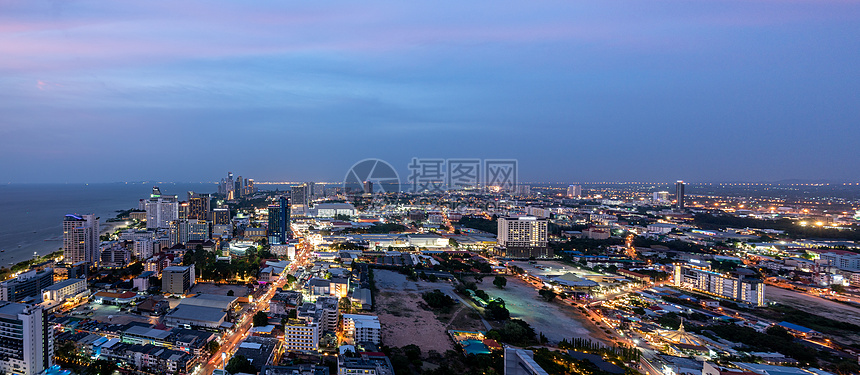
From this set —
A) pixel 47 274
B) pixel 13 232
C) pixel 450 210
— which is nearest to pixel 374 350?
pixel 47 274

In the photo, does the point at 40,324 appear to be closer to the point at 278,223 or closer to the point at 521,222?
the point at 278,223

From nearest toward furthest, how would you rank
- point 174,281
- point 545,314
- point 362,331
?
point 362,331, point 545,314, point 174,281

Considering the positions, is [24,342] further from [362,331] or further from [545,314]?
[545,314]

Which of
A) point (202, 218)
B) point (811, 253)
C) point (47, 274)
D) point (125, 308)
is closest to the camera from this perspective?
point (125, 308)

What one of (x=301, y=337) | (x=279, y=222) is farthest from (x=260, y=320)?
(x=279, y=222)

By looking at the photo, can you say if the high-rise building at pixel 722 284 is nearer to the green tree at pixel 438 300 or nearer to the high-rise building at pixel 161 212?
the green tree at pixel 438 300

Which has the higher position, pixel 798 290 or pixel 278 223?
pixel 278 223
